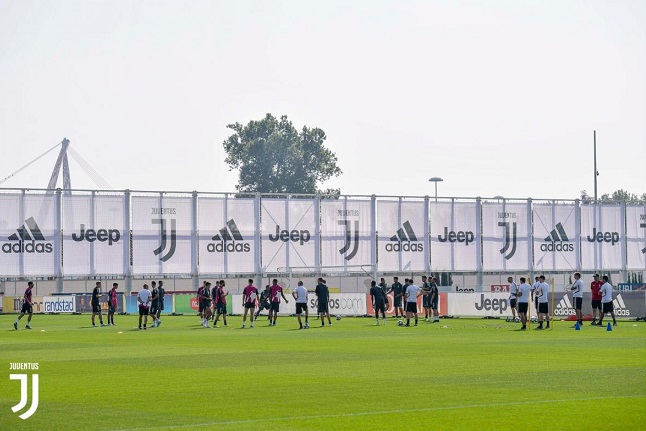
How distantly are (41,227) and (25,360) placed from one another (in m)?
49.0

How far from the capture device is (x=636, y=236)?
88.1 meters

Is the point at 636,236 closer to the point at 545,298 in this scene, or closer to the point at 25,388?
the point at 545,298

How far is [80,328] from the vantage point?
4572 centimetres

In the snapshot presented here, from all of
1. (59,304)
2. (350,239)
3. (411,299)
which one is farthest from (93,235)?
(411,299)

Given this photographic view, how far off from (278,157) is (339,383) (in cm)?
13456

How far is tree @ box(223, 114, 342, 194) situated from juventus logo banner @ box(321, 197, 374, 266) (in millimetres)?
66959

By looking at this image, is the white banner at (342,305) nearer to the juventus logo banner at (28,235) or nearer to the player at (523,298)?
the player at (523,298)

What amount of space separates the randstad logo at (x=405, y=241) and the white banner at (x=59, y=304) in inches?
894

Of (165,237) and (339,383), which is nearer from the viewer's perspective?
(339,383)

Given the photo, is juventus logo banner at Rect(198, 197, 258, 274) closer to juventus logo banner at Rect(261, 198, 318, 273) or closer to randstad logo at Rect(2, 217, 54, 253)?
juventus logo banner at Rect(261, 198, 318, 273)

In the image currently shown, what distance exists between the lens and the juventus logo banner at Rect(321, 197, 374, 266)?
80062 mm

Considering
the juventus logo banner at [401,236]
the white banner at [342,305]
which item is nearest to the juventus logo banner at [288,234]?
the juventus logo banner at [401,236]

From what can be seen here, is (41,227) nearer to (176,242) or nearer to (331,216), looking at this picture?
(176,242)

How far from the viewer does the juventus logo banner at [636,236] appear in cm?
8806
